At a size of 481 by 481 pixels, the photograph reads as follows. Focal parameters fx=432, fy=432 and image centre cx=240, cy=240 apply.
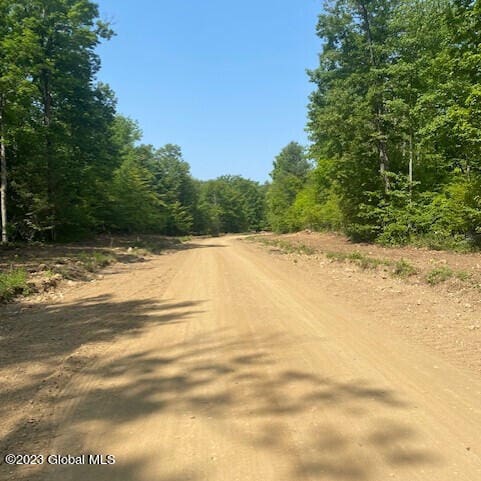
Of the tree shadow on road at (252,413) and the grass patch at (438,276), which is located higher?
the grass patch at (438,276)

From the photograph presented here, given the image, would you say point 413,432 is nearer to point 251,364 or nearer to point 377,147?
point 251,364

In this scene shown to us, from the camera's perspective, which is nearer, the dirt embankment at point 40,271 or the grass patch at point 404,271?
the dirt embankment at point 40,271

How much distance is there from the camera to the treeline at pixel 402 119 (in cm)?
1720

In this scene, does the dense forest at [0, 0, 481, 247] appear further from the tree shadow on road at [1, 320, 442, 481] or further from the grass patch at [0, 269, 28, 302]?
the tree shadow on road at [1, 320, 442, 481]

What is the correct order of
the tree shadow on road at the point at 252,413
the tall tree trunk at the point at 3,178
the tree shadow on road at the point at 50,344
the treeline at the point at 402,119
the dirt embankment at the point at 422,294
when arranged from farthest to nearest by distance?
the tall tree trunk at the point at 3,178, the treeline at the point at 402,119, the dirt embankment at the point at 422,294, the tree shadow on road at the point at 50,344, the tree shadow on road at the point at 252,413

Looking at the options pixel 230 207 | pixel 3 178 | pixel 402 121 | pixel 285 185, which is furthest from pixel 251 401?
pixel 230 207

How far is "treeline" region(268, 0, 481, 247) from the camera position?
677 inches

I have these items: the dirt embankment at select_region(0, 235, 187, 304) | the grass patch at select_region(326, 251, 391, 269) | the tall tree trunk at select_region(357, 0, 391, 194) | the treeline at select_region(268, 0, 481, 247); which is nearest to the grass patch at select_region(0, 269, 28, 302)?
the dirt embankment at select_region(0, 235, 187, 304)

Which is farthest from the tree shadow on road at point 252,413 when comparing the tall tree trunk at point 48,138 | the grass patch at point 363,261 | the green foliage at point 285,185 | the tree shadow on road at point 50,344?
the green foliage at point 285,185

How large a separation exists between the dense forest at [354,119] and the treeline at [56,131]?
0.08m

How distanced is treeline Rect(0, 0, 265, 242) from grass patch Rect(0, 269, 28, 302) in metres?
11.0

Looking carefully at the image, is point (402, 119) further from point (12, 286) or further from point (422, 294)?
point (12, 286)

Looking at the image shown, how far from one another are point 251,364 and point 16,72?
20.5 metres

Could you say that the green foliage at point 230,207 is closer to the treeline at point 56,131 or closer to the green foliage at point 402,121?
the treeline at point 56,131
